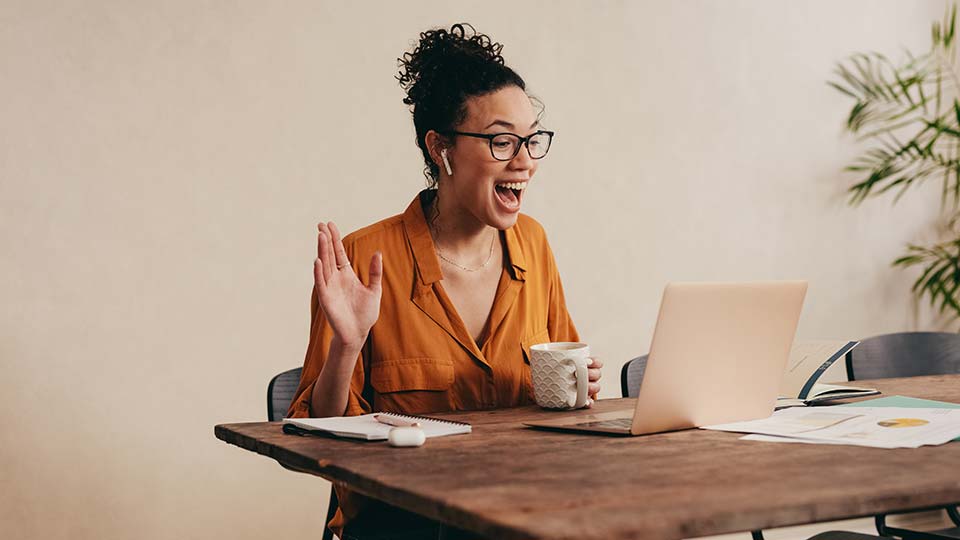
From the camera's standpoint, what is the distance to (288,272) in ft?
10.4

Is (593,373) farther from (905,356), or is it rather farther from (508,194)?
(905,356)

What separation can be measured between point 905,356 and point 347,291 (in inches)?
76.0

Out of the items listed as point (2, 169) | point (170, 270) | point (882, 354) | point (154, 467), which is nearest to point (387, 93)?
point (170, 270)

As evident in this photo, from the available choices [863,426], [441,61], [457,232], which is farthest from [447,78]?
[863,426]

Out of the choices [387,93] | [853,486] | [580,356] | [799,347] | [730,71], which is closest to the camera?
[853,486]

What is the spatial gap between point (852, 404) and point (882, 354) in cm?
121

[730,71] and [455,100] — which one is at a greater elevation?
[730,71]

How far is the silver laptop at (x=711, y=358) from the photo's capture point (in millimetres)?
1443

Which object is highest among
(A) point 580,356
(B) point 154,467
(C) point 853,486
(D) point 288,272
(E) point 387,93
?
(E) point 387,93

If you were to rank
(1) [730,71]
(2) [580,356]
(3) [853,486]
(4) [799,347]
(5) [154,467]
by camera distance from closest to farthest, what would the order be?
1. (3) [853,486]
2. (2) [580,356]
3. (4) [799,347]
4. (5) [154,467]
5. (1) [730,71]

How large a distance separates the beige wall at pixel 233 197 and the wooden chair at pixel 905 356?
1.03 metres

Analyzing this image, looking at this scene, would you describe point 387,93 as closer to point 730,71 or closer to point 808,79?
point 730,71

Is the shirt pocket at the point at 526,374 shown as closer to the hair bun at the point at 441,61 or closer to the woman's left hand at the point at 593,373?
the woman's left hand at the point at 593,373

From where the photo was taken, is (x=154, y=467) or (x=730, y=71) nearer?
(x=154, y=467)
